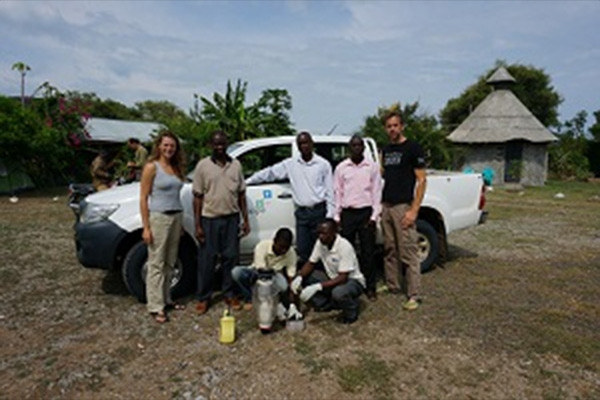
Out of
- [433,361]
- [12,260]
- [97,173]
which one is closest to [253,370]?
[433,361]

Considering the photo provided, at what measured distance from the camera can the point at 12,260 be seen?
654 centimetres

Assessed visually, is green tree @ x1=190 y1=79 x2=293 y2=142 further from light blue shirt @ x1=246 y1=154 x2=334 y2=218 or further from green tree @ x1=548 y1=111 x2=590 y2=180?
green tree @ x1=548 y1=111 x2=590 y2=180

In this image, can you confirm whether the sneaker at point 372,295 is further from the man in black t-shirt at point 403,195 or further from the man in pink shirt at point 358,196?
the man in pink shirt at point 358,196

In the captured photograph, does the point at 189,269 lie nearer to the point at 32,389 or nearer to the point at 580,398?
the point at 32,389

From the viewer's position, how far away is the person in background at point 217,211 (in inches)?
165

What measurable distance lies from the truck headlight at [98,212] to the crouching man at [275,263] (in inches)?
54.3

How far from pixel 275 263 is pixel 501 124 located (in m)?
22.7

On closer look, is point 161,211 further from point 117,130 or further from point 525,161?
point 525,161

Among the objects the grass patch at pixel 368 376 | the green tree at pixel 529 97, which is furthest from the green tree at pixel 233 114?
the green tree at pixel 529 97

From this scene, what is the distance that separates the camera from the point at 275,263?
4309 mm

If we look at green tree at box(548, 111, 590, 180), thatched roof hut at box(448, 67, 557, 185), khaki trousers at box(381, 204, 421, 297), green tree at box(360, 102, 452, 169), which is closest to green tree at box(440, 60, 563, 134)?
green tree at box(548, 111, 590, 180)

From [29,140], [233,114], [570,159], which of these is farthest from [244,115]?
[570,159]

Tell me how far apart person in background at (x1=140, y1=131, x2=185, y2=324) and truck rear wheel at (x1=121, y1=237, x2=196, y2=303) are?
1.12ft

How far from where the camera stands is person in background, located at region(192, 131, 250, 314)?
4.20 metres
